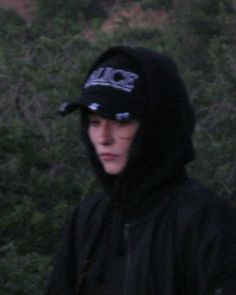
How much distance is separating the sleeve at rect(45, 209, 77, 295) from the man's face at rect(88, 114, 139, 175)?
234 millimetres

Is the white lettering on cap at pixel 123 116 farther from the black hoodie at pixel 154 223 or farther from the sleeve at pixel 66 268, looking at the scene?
the sleeve at pixel 66 268

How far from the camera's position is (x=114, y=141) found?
8.79 feet

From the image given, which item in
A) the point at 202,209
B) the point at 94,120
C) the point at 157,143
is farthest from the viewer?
the point at 94,120

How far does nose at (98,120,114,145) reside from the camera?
8.82 ft

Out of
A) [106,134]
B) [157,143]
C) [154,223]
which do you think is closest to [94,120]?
[106,134]

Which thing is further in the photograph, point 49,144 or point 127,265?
point 49,144

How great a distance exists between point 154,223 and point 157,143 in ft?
0.68

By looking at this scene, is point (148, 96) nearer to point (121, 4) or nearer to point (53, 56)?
point (53, 56)

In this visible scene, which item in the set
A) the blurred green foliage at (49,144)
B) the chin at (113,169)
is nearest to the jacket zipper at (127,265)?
the chin at (113,169)

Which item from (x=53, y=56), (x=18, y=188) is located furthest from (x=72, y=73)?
(x=18, y=188)

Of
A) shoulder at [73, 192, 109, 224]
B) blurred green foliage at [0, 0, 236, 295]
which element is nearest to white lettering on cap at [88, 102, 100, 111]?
shoulder at [73, 192, 109, 224]

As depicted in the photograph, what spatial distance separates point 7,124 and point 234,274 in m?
4.87

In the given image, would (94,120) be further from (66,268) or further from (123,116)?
(66,268)

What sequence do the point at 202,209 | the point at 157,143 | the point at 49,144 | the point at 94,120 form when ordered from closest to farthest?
the point at 202,209, the point at 157,143, the point at 94,120, the point at 49,144
